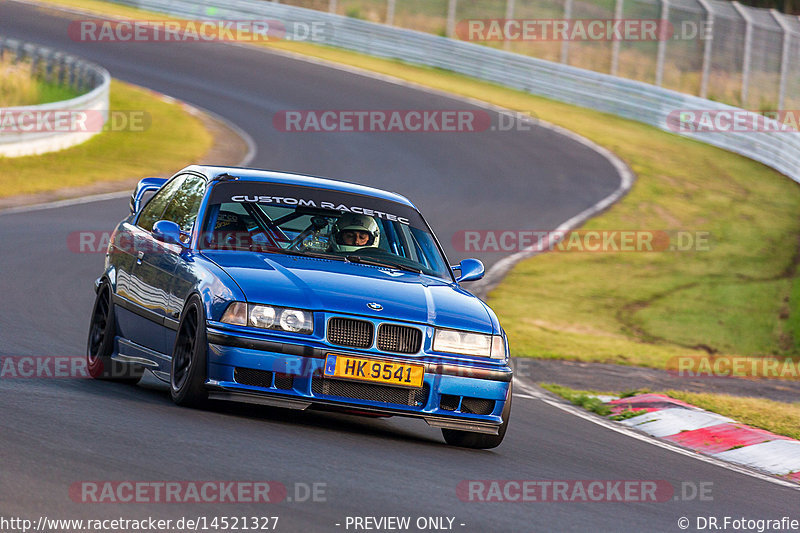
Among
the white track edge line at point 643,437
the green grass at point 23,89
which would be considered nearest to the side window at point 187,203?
the white track edge line at point 643,437

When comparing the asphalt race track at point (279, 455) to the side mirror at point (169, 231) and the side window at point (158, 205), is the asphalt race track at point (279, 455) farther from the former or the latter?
the side window at point (158, 205)

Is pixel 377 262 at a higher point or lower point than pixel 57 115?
higher

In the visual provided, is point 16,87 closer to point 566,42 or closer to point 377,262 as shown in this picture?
point 566,42

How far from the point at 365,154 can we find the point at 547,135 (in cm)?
620

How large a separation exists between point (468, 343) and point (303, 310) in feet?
3.24

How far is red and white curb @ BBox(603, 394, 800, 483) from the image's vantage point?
867cm

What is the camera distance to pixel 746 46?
104 ft

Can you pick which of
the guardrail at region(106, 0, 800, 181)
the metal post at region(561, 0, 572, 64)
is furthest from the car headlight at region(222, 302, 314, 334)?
the metal post at region(561, 0, 572, 64)

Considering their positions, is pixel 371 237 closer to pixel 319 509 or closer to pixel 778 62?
pixel 319 509

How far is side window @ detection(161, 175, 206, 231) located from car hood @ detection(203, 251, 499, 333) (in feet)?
1.99

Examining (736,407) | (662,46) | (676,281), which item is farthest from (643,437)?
(662,46)

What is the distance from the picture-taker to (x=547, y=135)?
32375 millimetres

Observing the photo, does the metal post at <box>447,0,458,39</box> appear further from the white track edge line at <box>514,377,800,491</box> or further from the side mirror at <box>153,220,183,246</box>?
the side mirror at <box>153,220,183,246</box>

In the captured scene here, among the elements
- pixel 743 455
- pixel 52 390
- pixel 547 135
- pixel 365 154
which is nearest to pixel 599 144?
pixel 547 135
